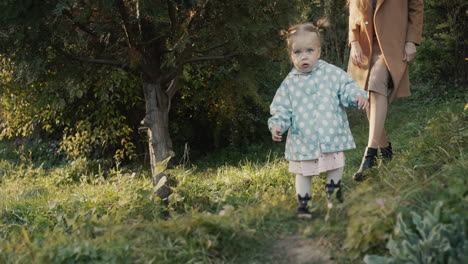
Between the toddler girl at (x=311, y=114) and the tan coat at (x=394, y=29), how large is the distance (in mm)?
1269

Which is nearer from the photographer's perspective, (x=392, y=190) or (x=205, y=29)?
(x=392, y=190)

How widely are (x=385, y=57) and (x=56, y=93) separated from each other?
5006 millimetres

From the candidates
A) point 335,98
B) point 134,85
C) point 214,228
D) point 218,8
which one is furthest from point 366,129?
point 214,228

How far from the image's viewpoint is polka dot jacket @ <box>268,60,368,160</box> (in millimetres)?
3600

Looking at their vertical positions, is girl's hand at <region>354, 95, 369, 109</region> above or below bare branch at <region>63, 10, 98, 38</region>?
below

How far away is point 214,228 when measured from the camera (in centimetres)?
304

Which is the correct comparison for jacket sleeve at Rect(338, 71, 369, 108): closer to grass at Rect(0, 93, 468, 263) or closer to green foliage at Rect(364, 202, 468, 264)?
grass at Rect(0, 93, 468, 263)

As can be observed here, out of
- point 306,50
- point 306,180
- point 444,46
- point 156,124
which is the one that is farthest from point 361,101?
point 444,46

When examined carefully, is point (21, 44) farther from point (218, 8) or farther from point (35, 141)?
point (35, 141)

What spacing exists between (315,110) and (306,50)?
418 millimetres

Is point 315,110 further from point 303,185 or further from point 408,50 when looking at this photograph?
point 408,50

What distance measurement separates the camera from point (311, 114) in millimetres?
3645

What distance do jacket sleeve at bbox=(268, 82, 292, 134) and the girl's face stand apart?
0.67 feet

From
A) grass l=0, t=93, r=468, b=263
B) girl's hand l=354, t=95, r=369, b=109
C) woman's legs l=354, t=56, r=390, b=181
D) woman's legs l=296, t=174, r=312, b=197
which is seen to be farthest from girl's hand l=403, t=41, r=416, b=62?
woman's legs l=296, t=174, r=312, b=197
